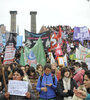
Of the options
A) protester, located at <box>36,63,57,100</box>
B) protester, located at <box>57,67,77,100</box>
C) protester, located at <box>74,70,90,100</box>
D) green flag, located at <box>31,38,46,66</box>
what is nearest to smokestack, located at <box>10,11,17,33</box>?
green flag, located at <box>31,38,46,66</box>

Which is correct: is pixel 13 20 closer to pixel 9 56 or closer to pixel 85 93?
pixel 9 56

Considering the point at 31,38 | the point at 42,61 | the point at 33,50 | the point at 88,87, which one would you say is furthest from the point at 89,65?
the point at 88,87

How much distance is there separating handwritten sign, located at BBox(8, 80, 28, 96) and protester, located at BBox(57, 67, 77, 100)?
48.6 inches

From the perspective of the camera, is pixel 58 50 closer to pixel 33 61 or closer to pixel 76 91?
pixel 33 61

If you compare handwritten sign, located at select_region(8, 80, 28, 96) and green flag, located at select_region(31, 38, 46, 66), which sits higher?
green flag, located at select_region(31, 38, 46, 66)

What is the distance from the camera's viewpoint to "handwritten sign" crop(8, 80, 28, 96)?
159 inches

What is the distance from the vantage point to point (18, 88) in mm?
4082

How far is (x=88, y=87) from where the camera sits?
4.17 m

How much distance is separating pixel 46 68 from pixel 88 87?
4.52 ft

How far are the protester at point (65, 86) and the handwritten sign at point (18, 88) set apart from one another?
1234mm

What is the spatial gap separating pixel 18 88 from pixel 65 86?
4.65 ft

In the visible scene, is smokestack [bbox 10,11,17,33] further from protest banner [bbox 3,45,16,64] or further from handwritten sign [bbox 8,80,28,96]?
handwritten sign [bbox 8,80,28,96]

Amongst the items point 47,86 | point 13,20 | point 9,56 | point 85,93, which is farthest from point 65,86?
point 13,20

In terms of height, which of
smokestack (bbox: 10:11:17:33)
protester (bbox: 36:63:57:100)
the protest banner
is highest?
smokestack (bbox: 10:11:17:33)
